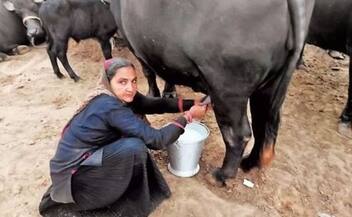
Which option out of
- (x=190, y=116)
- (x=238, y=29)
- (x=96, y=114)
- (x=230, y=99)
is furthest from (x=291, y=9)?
(x=96, y=114)

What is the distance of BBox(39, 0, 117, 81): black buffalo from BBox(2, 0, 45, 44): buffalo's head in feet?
4.07

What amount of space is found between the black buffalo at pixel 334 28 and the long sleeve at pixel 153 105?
5.36 feet

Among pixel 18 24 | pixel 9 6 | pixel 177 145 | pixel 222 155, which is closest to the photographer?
pixel 177 145

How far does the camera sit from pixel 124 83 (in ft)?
8.00

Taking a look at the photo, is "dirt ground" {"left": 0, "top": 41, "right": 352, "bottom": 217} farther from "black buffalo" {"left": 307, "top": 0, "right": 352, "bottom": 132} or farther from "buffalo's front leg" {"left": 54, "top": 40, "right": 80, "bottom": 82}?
"black buffalo" {"left": 307, "top": 0, "right": 352, "bottom": 132}

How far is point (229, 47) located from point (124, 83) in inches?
24.6

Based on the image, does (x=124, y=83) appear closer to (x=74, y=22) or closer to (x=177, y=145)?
(x=177, y=145)


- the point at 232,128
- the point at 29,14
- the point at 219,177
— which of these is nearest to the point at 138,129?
the point at 232,128

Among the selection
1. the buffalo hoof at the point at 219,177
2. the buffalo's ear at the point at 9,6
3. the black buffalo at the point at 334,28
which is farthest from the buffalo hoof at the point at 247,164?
the buffalo's ear at the point at 9,6

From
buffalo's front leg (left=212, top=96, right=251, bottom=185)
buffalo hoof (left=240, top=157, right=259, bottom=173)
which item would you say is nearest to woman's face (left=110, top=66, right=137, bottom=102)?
buffalo's front leg (left=212, top=96, right=251, bottom=185)

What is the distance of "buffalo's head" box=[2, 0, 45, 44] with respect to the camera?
6.06 meters

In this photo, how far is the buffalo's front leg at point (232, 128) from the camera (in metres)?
2.41

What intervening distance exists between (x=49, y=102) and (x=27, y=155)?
3.57 feet

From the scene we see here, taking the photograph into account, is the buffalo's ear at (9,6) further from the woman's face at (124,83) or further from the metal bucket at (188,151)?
the woman's face at (124,83)
